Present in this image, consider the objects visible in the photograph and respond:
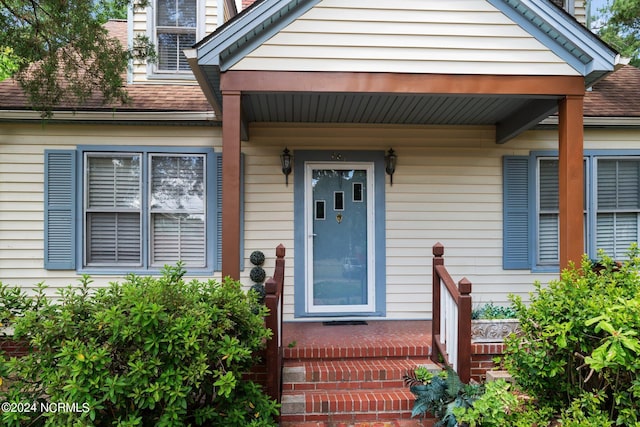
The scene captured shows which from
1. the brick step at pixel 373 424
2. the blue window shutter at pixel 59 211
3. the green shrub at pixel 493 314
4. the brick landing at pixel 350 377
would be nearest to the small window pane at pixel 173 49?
the blue window shutter at pixel 59 211

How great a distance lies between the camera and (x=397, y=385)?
370 cm

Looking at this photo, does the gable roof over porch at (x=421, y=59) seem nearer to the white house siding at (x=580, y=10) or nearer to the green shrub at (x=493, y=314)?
the green shrub at (x=493, y=314)

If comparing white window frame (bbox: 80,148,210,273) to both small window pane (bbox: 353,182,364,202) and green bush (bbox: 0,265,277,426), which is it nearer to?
small window pane (bbox: 353,182,364,202)

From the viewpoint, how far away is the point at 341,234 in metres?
5.28

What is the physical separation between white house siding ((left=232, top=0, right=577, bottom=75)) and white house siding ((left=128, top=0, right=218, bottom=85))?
89.8 inches

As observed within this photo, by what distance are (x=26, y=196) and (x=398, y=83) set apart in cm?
456

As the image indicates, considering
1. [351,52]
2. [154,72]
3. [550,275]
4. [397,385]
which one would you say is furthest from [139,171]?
[550,275]

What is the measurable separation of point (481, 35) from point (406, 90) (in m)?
0.84

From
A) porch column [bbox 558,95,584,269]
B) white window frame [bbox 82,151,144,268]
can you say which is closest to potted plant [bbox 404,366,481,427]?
porch column [bbox 558,95,584,269]

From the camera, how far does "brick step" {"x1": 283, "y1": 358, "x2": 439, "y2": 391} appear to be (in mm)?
3650

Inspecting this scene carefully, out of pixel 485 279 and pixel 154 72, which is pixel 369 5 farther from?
pixel 485 279

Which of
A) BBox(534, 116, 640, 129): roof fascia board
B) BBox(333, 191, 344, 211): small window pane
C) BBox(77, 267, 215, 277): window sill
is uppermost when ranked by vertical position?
BBox(534, 116, 640, 129): roof fascia board

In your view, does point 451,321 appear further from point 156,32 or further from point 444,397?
point 156,32

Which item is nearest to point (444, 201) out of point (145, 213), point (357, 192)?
point (357, 192)
